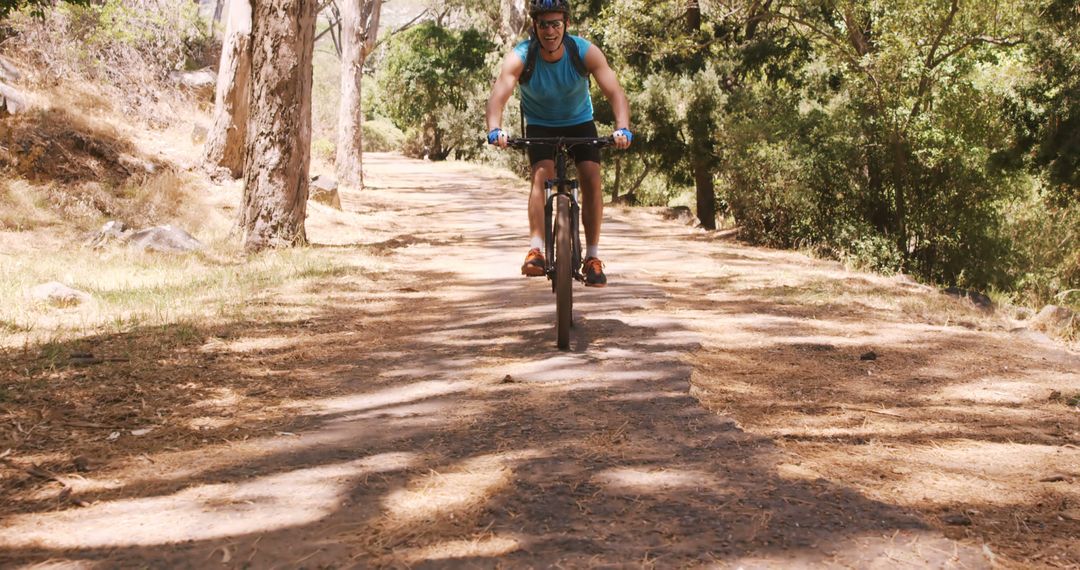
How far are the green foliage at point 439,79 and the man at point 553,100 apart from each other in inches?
1420

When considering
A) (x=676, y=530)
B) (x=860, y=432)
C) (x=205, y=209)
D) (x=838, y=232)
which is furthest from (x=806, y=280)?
(x=205, y=209)

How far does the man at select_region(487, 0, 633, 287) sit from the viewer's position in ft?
18.5

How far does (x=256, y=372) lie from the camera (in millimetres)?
4969

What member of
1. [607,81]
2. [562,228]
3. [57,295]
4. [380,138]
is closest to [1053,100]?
[607,81]

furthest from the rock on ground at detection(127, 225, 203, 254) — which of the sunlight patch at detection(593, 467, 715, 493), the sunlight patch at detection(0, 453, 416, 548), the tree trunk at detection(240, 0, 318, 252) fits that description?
the sunlight patch at detection(593, 467, 715, 493)

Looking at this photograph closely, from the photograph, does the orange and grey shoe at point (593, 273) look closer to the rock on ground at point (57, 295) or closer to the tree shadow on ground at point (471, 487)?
the tree shadow on ground at point (471, 487)

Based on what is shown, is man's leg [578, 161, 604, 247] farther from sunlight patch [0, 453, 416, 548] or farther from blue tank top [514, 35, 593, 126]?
sunlight patch [0, 453, 416, 548]

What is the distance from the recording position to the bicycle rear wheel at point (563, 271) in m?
5.45

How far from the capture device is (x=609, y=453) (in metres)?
3.48

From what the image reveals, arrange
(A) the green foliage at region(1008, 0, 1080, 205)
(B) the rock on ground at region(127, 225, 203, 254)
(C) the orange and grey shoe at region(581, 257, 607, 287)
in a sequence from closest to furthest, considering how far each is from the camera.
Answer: (C) the orange and grey shoe at region(581, 257, 607, 287), (B) the rock on ground at region(127, 225, 203, 254), (A) the green foliage at region(1008, 0, 1080, 205)

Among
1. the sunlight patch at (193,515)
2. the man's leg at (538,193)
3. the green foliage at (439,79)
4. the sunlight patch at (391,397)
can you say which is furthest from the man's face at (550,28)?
the green foliage at (439,79)

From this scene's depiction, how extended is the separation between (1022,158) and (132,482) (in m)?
13.1

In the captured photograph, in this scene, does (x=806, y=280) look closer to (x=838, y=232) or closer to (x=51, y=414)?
(x=838, y=232)

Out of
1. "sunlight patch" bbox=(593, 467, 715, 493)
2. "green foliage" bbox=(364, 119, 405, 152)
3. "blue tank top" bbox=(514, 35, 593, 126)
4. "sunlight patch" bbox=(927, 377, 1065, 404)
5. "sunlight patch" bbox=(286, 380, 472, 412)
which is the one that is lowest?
"sunlight patch" bbox=(286, 380, 472, 412)
